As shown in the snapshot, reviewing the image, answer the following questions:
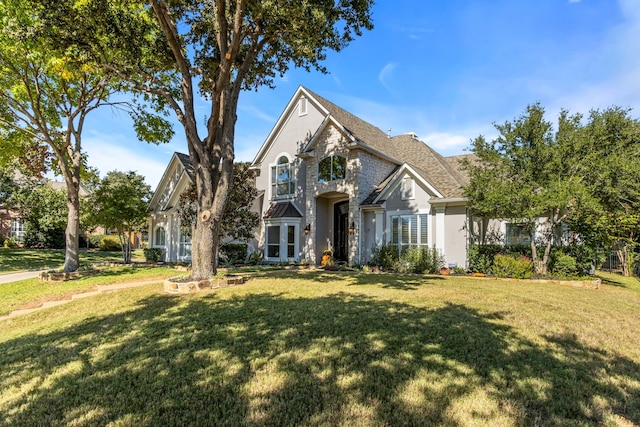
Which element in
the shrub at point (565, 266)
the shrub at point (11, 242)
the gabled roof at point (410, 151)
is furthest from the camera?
the shrub at point (11, 242)

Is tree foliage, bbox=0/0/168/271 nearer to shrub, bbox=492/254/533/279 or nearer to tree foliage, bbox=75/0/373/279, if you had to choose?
tree foliage, bbox=75/0/373/279

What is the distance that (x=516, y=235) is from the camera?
15.0 meters

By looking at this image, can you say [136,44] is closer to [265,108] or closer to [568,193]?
[265,108]

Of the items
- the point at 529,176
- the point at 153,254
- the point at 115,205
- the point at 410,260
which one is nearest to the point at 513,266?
the point at 529,176

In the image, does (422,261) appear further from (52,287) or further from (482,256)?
(52,287)

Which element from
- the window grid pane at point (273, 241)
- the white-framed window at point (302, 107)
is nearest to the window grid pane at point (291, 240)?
the window grid pane at point (273, 241)

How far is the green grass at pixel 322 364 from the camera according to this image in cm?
316

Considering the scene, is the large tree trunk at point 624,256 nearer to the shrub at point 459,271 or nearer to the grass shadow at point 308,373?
the shrub at point 459,271

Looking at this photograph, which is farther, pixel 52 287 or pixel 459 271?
pixel 459 271

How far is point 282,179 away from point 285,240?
3.74 m

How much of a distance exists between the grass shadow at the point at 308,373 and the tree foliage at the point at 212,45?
174 inches

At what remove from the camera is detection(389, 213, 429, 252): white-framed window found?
15.3m

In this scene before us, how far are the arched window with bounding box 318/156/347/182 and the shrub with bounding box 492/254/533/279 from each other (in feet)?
26.8

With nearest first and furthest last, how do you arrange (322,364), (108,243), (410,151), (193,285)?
(322,364) < (193,285) < (410,151) < (108,243)
